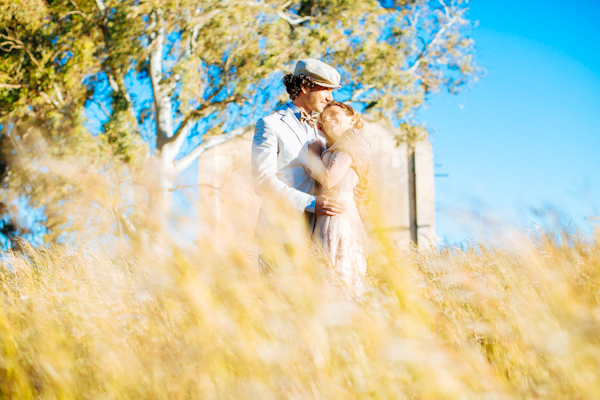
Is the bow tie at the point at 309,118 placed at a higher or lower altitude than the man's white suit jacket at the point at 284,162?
higher

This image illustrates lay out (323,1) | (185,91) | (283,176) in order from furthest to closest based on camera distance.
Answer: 1. (323,1)
2. (185,91)
3. (283,176)

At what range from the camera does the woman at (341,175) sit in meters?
2.44

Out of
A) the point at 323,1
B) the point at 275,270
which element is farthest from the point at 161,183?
the point at 323,1

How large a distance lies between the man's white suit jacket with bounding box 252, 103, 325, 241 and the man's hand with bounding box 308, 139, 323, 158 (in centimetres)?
4

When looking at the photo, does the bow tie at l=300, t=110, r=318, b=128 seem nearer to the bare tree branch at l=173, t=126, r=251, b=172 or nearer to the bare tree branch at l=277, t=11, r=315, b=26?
the bare tree branch at l=173, t=126, r=251, b=172

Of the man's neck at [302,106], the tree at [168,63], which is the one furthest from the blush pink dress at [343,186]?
the tree at [168,63]

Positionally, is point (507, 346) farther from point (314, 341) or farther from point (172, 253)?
point (172, 253)

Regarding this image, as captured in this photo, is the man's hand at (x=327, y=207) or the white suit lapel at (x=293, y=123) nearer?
the man's hand at (x=327, y=207)

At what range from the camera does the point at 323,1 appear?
11.9 metres

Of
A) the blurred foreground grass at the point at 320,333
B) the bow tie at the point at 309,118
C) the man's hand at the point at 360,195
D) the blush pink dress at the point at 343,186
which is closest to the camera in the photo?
the blurred foreground grass at the point at 320,333

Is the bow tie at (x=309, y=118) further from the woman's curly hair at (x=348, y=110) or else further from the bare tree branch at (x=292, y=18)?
the bare tree branch at (x=292, y=18)

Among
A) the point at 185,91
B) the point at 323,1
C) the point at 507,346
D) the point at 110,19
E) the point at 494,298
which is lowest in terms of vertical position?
the point at 507,346

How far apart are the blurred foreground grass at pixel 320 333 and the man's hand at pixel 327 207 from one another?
1.84 feet

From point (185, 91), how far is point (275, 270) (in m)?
9.62
